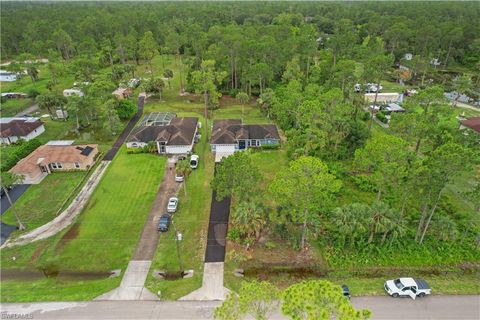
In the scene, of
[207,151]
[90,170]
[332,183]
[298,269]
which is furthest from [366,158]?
[90,170]

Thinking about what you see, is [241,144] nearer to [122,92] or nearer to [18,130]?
[122,92]

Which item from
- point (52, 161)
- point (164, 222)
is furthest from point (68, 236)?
point (52, 161)

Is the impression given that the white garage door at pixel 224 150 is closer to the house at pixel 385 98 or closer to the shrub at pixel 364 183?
the shrub at pixel 364 183

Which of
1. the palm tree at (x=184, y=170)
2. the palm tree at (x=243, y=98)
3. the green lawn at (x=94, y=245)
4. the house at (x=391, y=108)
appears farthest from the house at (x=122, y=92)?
the house at (x=391, y=108)

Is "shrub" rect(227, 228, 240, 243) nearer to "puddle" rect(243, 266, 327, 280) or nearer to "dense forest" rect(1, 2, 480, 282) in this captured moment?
"dense forest" rect(1, 2, 480, 282)

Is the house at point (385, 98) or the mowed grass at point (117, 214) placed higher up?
the house at point (385, 98)

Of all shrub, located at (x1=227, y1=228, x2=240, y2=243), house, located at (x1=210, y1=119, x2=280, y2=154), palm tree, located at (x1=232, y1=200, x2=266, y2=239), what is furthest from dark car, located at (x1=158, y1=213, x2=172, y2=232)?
house, located at (x1=210, y1=119, x2=280, y2=154)
